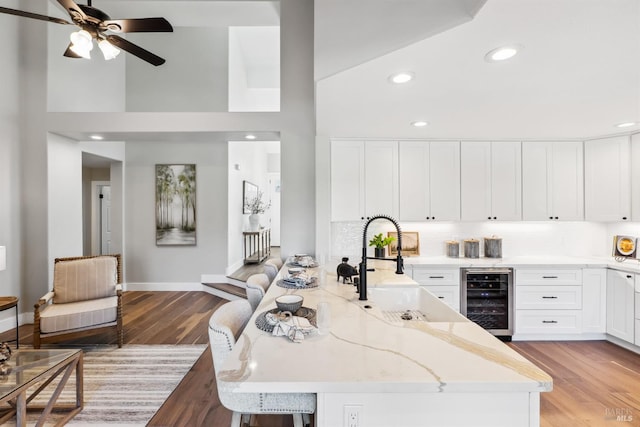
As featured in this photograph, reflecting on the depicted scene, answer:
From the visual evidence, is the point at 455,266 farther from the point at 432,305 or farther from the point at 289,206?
the point at 289,206

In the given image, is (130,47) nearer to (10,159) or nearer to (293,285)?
(10,159)

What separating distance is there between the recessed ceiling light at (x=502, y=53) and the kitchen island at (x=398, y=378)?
1381 mm

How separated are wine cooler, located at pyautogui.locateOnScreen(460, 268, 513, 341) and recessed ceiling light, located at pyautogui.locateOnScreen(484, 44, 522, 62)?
2.43 metres

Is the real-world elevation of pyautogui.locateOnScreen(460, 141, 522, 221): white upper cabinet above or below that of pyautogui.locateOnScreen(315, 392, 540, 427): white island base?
above

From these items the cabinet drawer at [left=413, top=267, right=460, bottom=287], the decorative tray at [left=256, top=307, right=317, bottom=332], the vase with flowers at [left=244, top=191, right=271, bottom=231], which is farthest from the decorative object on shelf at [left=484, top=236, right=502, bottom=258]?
the vase with flowers at [left=244, top=191, right=271, bottom=231]

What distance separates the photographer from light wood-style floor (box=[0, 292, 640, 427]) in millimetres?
2056

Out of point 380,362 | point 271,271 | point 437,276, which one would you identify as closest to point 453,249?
point 437,276

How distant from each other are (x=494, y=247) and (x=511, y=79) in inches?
95.5

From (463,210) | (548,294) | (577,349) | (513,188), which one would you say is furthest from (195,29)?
(577,349)

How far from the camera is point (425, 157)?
3646 millimetres

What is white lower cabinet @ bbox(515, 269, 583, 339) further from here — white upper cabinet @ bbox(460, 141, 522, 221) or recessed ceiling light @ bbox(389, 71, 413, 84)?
recessed ceiling light @ bbox(389, 71, 413, 84)

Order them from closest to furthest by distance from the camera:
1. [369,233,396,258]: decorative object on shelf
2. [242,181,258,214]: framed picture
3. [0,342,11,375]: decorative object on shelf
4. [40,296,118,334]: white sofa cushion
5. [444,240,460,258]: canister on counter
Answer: [0,342,11,375]: decorative object on shelf, [40,296,118,334]: white sofa cushion, [369,233,396,258]: decorative object on shelf, [444,240,460,258]: canister on counter, [242,181,258,214]: framed picture

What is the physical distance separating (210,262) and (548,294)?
4958 millimetres

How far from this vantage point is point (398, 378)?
93 centimetres
